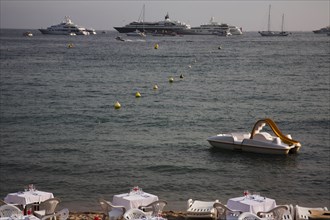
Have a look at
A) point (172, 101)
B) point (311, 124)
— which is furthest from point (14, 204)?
point (172, 101)

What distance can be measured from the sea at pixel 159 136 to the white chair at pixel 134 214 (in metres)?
4.85

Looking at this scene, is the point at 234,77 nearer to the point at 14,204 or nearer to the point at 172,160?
the point at 172,160

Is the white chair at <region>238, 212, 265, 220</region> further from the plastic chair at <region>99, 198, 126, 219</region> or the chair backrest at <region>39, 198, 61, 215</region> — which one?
the chair backrest at <region>39, 198, 61, 215</region>

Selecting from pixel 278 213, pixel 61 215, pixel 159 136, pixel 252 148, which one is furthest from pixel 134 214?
pixel 159 136

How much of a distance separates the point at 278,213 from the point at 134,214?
3.52 m

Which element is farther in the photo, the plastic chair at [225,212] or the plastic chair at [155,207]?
the plastic chair at [155,207]

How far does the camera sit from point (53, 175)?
902 inches

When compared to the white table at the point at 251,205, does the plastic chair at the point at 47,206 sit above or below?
below

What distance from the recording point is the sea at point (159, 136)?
843 inches

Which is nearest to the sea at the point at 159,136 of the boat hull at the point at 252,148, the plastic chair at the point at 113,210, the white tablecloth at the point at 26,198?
the boat hull at the point at 252,148

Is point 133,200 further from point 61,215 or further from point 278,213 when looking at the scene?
point 278,213

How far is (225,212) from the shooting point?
47.6 feet

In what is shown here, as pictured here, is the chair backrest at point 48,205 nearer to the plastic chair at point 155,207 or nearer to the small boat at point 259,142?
the plastic chair at point 155,207

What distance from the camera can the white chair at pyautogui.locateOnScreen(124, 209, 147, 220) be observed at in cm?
1359
